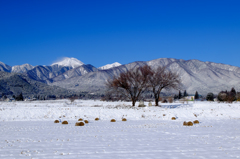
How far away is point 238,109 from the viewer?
30.1 metres

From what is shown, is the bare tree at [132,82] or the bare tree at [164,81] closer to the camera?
the bare tree at [164,81]

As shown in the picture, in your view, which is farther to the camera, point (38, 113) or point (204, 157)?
point (38, 113)

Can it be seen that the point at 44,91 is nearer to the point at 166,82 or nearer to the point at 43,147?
the point at 166,82

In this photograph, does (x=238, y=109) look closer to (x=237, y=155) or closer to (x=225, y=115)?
(x=225, y=115)

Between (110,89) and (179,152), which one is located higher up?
(110,89)

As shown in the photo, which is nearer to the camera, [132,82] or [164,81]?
[164,81]

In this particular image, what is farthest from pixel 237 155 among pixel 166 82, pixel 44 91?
pixel 44 91

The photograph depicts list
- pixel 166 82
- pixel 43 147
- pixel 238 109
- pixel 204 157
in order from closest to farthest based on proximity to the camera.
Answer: pixel 204 157, pixel 43 147, pixel 238 109, pixel 166 82

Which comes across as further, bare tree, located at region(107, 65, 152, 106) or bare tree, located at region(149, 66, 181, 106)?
bare tree, located at region(107, 65, 152, 106)

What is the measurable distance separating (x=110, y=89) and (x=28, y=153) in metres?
33.9

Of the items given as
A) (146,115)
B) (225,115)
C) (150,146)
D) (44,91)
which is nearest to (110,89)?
(146,115)

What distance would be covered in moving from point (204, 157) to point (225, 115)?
22.5 metres

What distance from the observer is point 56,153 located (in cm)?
784

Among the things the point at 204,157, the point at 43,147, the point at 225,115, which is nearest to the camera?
the point at 204,157
